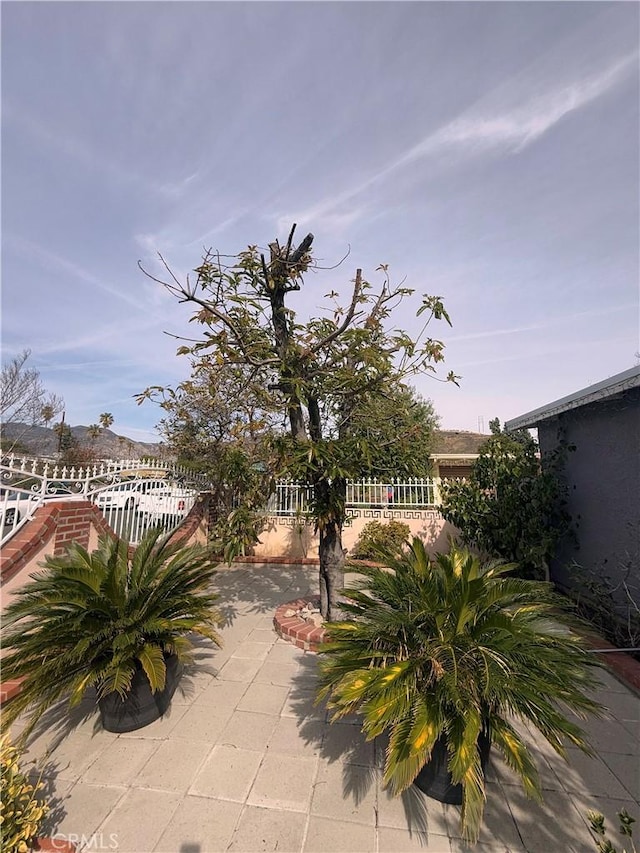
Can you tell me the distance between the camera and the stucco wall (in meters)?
7.82

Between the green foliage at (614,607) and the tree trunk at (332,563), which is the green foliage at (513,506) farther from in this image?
the tree trunk at (332,563)

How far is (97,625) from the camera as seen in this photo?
2789 millimetres

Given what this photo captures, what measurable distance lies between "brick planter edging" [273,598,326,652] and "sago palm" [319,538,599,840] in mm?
1575

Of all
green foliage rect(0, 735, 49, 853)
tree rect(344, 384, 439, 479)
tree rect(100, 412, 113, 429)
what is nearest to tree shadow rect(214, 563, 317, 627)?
tree rect(344, 384, 439, 479)

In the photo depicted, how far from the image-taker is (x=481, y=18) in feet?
15.0

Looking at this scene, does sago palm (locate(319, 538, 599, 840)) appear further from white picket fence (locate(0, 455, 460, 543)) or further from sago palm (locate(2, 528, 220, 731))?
white picket fence (locate(0, 455, 460, 543))

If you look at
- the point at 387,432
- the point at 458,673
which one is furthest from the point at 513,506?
the point at 458,673

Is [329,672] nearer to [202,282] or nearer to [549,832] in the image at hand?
[549,832]

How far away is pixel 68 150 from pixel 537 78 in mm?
6602

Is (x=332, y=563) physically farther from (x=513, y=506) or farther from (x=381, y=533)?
(x=381, y=533)

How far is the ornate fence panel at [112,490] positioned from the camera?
4.01 meters

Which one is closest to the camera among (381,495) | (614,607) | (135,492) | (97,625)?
(97,625)

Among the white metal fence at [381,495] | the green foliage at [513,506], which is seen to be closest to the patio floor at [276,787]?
the green foliage at [513,506]

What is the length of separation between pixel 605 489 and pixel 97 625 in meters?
5.84
